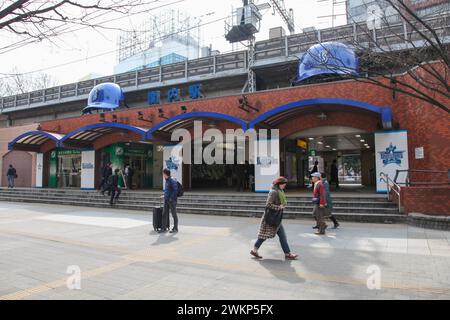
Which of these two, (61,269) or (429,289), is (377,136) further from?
(61,269)

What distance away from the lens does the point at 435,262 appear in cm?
643

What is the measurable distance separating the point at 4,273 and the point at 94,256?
165cm

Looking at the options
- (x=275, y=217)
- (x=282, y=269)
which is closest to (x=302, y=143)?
(x=275, y=217)

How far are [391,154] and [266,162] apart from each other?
211 inches

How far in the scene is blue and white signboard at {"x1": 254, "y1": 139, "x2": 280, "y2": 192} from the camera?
16.7 m

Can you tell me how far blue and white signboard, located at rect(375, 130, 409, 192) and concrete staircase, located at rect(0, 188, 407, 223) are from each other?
1460mm

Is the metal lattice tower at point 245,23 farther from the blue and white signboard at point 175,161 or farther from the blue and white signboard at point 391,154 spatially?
the blue and white signboard at point 391,154

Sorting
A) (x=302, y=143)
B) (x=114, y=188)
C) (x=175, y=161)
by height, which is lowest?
(x=114, y=188)

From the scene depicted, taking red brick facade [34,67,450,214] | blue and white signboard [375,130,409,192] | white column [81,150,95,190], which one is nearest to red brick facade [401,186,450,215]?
red brick facade [34,67,450,214]

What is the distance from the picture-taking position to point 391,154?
14617mm

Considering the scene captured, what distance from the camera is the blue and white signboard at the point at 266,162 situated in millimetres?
16719

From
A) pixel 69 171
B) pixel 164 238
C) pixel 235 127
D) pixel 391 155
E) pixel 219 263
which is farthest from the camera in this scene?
pixel 69 171

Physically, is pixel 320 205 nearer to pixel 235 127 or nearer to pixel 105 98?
pixel 235 127

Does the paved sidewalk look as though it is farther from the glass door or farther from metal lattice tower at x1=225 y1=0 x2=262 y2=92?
metal lattice tower at x1=225 y1=0 x2=262 y2=92
